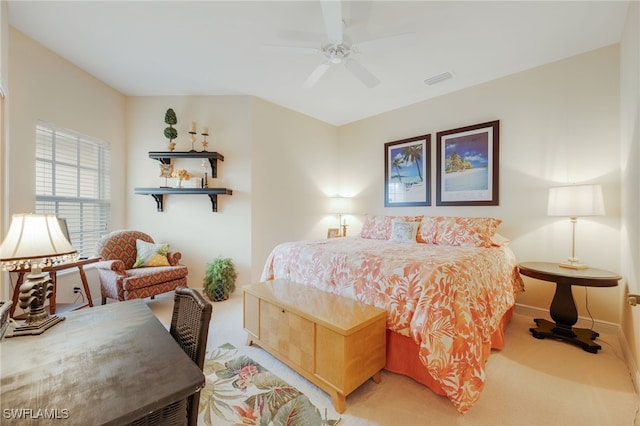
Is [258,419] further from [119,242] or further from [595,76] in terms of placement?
[595,76]

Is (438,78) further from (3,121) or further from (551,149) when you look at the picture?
(3,121)

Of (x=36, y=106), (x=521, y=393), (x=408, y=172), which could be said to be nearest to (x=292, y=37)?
(x=408, y=172)

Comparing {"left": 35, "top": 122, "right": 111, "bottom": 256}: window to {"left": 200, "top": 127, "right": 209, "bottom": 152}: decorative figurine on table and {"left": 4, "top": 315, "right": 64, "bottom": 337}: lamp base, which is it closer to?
{"left": 200, "top": 127, "right": 209, "bottom": 152}: decorative figurine on table

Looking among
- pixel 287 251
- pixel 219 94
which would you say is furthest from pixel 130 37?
pixel 287 251

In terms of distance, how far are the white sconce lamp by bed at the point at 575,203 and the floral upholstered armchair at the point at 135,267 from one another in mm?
4178

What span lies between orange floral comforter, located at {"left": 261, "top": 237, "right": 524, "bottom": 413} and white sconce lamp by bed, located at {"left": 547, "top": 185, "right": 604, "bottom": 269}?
655 mm

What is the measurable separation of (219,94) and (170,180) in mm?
1447

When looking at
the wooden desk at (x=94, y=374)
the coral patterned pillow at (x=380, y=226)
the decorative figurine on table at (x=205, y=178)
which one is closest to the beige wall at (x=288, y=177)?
the decorative figurine on table at (x=205, y=178)

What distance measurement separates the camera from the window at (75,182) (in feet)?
9.40

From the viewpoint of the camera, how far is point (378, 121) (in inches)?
175

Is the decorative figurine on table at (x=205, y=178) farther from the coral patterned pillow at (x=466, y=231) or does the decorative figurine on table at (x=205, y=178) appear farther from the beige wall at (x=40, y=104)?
the coral patterned pillow at (x=466, y=231)

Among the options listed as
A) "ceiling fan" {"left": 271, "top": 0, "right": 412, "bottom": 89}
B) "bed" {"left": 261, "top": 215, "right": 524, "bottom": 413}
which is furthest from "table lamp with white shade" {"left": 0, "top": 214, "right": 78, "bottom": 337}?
"ceiling fan" {"left": 271, "top": 0, "right": 412, "bottom": 89}

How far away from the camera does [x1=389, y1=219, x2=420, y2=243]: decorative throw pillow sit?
3.15m

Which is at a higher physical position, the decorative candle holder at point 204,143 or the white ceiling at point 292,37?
the white ceiling at point 292,37
